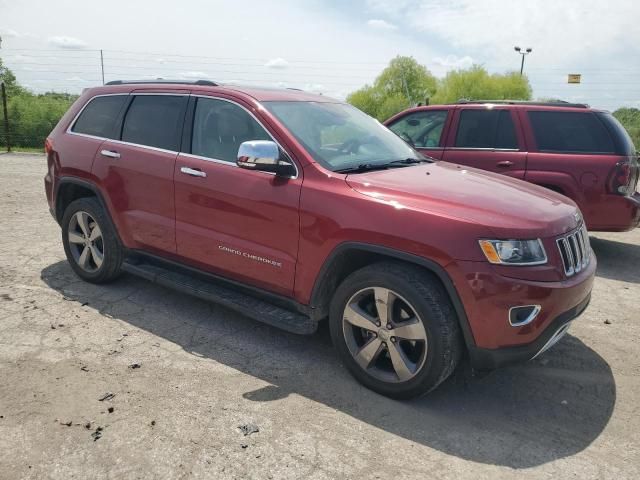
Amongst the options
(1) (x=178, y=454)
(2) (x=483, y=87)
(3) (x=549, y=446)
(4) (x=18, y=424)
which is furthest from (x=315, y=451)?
(2) (x=483, y=87)

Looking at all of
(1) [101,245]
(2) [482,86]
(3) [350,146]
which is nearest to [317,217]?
(3) [350,146]

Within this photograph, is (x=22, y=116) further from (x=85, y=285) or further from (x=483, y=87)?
(x=483, y=87)

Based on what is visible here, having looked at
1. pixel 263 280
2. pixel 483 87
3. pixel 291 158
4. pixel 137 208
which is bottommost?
pixel 263 280

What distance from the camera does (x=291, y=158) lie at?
3.56 metres

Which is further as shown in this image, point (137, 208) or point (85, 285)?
point (85, 285)

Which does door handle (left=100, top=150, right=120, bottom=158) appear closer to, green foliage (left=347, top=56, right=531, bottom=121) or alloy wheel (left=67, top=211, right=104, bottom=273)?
alloy wheel (left=67, top=211, right=104, bottom=273)

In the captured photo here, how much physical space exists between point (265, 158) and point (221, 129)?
77 centimetres

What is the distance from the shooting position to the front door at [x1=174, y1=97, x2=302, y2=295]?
3.54 m

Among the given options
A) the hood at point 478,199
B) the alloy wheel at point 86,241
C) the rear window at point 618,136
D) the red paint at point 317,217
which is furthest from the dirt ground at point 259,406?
the rear window at point 618,136

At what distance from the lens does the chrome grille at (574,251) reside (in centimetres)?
306

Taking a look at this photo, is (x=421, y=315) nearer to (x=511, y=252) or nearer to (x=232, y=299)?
(x=511, y=252)

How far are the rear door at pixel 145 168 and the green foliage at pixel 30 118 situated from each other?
59.0 ft

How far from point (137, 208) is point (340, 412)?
7.94 ft

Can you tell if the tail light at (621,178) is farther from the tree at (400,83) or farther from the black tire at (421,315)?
the tree at (400,83)
